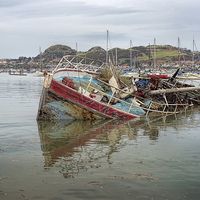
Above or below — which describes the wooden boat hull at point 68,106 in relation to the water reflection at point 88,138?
above

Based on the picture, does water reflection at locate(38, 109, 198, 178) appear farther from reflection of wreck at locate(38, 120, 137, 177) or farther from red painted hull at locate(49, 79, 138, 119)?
red painted hull at locate(49, 79, 138, 119)

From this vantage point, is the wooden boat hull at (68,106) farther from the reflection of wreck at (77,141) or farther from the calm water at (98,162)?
the calm water at (98,162)

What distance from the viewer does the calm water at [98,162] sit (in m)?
6.08

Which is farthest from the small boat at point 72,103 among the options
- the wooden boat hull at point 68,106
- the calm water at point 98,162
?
the calm water at point 98,162

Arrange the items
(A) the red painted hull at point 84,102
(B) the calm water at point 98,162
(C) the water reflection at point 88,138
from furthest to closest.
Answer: (A) the red painted hull at point 84,102 → (C) the water reflection at point 88,138 → (B) the calm water at point 98,162

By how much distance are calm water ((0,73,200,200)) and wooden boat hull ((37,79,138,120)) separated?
1159 mm

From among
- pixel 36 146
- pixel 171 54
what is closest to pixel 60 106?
pixel 36 146

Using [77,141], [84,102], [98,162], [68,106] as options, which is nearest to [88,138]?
[77,141]

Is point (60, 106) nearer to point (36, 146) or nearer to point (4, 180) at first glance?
point (36, 146)

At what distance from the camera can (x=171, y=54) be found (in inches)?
6786

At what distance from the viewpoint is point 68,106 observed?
14.4m

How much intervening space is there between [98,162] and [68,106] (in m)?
6.88

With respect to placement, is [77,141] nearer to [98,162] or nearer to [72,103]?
[98,162]

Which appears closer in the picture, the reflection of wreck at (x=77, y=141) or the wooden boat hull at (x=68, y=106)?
the reflection of wreck at (x=77, y=141)
